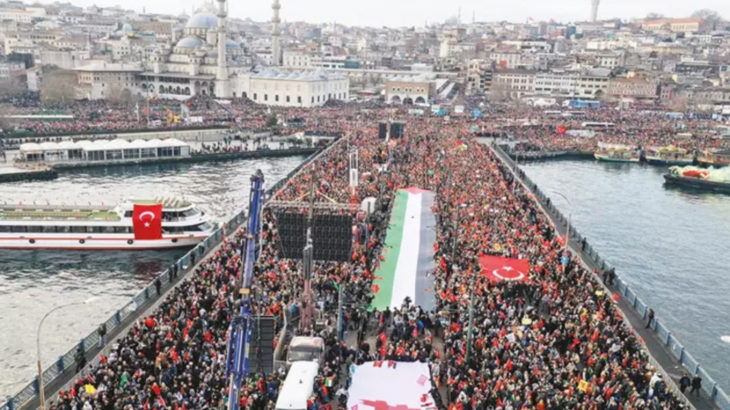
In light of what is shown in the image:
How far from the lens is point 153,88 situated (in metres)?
103

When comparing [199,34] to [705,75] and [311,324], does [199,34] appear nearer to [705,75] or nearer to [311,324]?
[705,75]

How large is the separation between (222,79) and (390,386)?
90536 mm

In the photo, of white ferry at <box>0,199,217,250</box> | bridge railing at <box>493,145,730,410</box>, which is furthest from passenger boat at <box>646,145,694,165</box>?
white ferry at <box>0,199,217,250</box>

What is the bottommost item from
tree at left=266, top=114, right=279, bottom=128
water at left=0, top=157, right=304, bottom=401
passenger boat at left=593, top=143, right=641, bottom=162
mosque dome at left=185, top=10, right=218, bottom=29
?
water at left=0, top=157, right=304, bottom=401

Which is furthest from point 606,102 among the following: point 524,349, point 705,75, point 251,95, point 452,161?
point 524,349

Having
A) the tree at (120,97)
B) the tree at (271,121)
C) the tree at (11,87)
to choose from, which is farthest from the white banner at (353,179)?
the tree at (11,87)

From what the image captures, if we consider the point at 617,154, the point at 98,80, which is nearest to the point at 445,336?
the point at 617,154

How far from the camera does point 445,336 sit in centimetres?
1772

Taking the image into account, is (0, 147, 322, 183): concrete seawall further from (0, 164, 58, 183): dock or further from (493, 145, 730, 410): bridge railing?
(493, 145, 730, 410): bridge railing

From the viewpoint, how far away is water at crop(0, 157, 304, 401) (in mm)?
21469

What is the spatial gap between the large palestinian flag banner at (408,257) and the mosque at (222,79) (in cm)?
6496

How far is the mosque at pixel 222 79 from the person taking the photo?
313 ft

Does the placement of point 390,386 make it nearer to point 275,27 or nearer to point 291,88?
point 291,88

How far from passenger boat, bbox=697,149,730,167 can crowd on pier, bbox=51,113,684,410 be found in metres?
41.1
